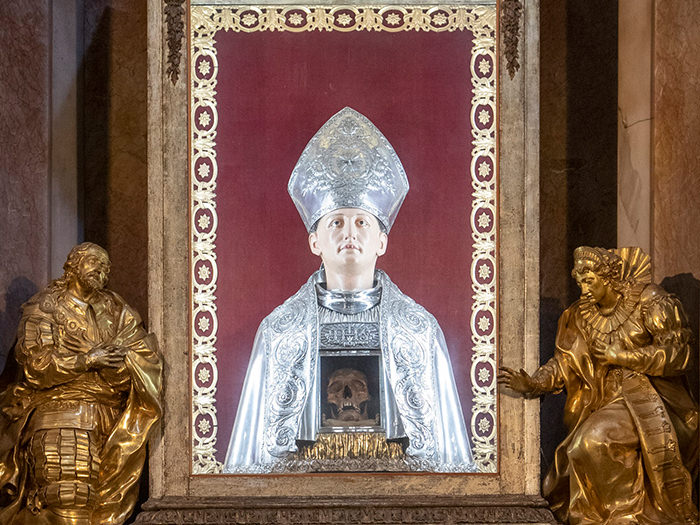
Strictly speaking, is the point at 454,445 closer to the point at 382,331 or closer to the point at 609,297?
the point at 382,331

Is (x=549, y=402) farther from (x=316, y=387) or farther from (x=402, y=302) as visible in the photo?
(x=316, y=387)

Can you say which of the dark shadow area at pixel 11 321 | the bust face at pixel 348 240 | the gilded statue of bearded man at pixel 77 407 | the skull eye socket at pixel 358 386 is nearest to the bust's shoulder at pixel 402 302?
Result: the bust face at pixel 348 240

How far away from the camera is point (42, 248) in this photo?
6.82 meters

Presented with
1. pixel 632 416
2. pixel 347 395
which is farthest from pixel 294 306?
pixel 632 416

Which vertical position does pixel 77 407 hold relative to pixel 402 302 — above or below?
below

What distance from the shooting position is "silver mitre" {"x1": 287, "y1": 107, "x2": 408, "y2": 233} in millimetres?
6484

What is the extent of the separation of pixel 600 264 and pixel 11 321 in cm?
306

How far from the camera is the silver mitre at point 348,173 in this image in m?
6.48

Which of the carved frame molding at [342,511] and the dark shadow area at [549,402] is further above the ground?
the dark shadow area at [549,402]

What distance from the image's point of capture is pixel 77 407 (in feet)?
20.2

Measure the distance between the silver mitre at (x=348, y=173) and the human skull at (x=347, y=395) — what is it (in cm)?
78

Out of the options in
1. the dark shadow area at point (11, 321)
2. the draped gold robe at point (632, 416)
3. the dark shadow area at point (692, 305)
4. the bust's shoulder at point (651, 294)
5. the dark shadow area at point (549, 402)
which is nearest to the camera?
the draped gold robe at point (632, 416)

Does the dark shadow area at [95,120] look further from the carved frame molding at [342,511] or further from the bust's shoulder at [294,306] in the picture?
the carved frame molding at [342,511]

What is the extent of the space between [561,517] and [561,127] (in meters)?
2.26
